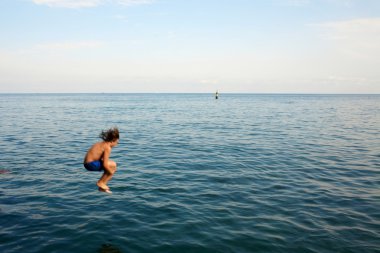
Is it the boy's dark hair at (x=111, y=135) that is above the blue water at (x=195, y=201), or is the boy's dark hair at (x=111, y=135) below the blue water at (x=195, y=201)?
above

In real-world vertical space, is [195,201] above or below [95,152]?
below

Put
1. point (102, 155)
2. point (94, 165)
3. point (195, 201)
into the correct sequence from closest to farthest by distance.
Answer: point (94, 165), point (102, 155), point (195, 201)

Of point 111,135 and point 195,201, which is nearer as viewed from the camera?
point 111,135

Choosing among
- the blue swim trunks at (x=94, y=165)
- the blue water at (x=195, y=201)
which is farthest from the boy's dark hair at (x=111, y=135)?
the blue water at (x=195, y=201)

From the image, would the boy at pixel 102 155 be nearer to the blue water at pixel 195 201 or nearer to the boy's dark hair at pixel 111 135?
the boy's dark hair at pixel 111 135

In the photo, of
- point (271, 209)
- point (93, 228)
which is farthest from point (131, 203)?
point (271, 209)

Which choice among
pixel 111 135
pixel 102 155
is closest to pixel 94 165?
pixel 102 155

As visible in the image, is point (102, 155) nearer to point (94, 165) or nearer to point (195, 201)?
point (94, 165)

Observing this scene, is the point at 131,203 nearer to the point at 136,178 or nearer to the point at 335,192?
the point at 136,178

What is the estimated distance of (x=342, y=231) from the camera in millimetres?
10430

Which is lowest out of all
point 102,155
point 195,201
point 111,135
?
point 195,201

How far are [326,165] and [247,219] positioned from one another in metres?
10.7

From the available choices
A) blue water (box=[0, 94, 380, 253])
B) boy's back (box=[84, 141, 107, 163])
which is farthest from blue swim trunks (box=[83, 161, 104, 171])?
blue water (box=[0, 94, 380, 253])

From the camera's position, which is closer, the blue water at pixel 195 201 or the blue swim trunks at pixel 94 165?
the blue swim trunks at pixel 94 165
